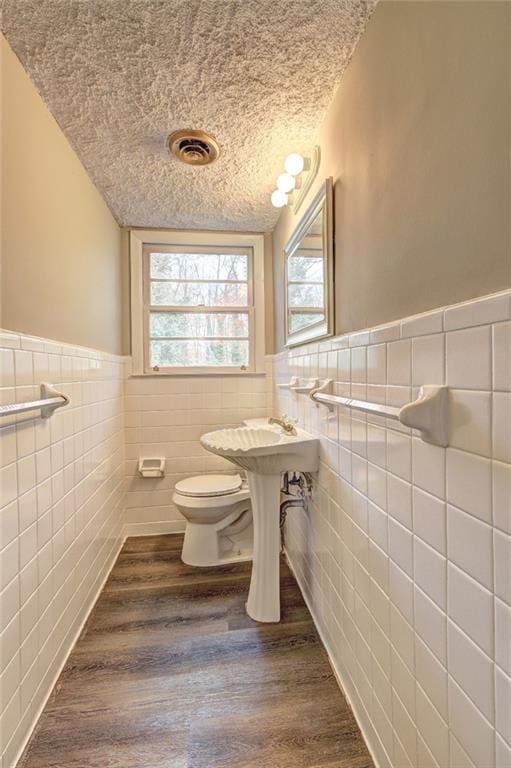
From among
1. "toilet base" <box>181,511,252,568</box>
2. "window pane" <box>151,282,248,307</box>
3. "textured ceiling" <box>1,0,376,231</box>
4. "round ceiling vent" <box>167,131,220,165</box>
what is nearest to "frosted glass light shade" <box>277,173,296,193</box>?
"textured ceiling" <box>1,0,376,231</box>

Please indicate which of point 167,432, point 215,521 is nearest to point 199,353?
point 167,432

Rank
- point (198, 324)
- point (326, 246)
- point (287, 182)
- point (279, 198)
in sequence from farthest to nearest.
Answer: point (198, 324) < point (279, 198) < point (287, 182) < point (326, 246)

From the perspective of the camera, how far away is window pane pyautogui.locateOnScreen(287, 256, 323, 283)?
1.46m

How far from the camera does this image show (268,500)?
151 centimetres

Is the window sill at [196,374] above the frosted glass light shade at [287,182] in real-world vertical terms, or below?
below

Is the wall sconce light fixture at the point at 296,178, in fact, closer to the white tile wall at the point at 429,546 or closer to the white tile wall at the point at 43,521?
the white tile wall at the point at 429,546

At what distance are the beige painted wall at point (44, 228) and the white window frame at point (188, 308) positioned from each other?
479 millimetres

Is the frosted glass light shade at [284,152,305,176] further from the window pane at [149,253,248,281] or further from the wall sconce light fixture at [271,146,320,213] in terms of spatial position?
the window pane at [149,253,248,281]

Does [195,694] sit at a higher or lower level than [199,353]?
lower

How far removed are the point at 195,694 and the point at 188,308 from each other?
6.82 ft

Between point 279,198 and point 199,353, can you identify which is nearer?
point 279,198

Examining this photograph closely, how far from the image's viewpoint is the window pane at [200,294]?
2430mm

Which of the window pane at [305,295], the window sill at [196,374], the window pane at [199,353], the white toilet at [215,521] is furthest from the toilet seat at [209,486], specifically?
the window pane at [305,295]

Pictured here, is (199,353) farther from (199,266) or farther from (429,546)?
(429,546)
